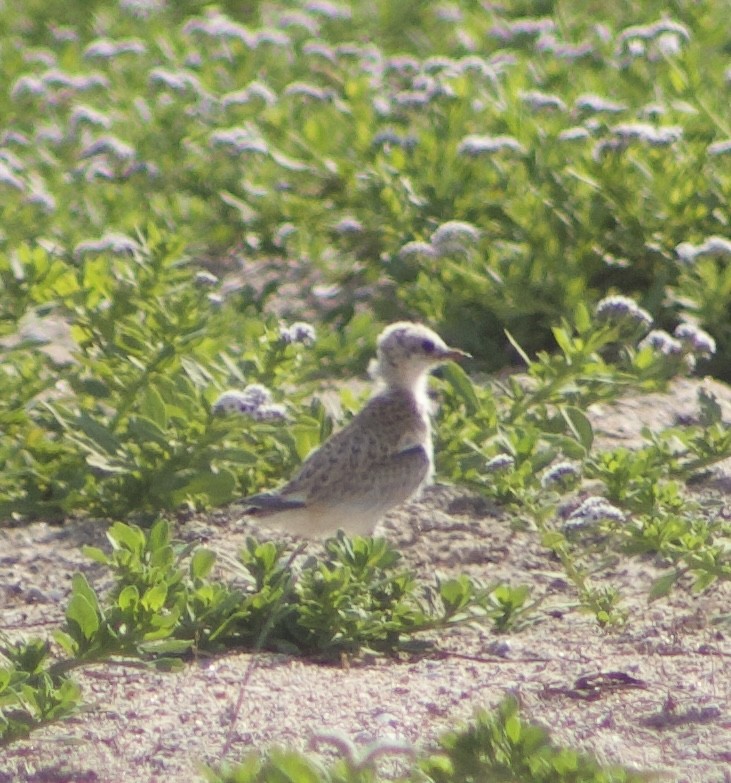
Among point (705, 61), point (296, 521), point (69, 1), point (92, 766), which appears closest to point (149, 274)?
point (296, 521)

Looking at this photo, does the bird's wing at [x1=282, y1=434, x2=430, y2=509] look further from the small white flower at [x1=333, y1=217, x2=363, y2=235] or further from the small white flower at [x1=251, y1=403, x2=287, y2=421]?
the small white flower at [x1=333, y1=217, x2=363, y2=235]

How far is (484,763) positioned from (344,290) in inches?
203

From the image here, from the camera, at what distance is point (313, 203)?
30.6 feet

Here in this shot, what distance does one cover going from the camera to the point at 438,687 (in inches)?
196

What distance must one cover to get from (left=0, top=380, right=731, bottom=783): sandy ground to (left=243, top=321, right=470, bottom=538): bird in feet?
1.06

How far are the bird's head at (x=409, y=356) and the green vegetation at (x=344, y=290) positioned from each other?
10.2 inches

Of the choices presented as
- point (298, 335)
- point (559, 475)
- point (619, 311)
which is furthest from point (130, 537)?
point (619, 311)

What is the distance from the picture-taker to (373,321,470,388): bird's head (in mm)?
6340

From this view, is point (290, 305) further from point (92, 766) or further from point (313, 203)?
point (92, 766)

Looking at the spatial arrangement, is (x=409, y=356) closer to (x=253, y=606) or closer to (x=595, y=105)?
(x=253, y=606)

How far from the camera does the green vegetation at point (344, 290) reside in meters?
5.32

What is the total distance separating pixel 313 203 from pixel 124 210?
97cm

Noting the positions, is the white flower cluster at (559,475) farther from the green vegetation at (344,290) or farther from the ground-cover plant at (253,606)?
the ground-cover plant at (253,606)

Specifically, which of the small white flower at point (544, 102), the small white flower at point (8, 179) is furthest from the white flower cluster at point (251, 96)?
the small white flower at point (544, 102)
